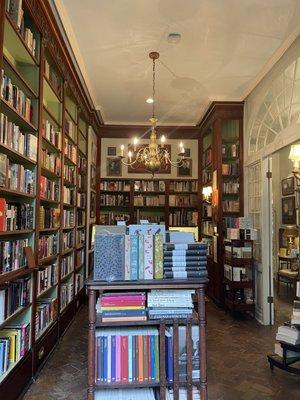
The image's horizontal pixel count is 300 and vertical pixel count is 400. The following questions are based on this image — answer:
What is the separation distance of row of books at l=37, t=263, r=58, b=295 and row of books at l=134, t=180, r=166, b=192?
135 inches

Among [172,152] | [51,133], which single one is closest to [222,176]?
[172,152]

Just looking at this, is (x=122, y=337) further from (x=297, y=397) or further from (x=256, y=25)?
(x=256, y=25)

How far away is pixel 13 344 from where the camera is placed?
8.15 feet

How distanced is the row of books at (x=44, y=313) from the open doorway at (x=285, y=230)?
12.7ft

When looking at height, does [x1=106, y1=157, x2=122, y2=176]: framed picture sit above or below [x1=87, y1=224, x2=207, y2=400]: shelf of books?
above

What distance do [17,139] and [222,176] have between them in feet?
12.4

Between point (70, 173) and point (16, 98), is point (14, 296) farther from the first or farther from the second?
point (70, 173)

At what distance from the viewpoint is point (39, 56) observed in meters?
3.01

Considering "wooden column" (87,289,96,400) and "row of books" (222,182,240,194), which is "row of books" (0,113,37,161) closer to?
"wooden column" (87,289,96,400)

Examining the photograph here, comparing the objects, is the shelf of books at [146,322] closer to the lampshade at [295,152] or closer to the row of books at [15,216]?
the row of books at [15,216]

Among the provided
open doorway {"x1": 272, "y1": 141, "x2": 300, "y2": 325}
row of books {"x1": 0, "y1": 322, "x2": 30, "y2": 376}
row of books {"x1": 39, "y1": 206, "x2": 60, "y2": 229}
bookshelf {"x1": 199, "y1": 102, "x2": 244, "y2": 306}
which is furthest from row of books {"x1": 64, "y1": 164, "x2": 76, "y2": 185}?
open doorway {"x1": 272, "y1": 141, "x2": 300, "y2": 325}

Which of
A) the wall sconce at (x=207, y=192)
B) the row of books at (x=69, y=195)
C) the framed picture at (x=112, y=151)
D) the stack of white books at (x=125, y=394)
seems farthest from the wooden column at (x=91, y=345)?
the framed picture at (x=112, y=151)

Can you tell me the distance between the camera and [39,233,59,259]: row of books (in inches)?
126

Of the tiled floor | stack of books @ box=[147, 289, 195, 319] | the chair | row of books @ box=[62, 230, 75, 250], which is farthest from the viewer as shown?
the chair
